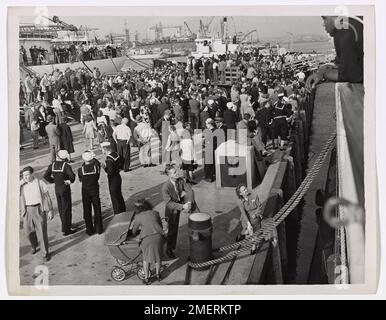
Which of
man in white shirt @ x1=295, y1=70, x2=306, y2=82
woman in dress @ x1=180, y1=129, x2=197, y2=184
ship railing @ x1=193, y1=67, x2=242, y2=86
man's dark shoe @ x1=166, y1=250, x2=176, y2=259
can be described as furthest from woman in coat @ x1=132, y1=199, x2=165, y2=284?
man in white shirt @ x1=295, y1=70, x2=306, y2=82

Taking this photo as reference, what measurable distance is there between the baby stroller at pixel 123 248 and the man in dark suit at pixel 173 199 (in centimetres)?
45

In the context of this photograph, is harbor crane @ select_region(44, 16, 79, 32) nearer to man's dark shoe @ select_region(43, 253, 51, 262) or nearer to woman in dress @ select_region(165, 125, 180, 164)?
woman in dress @ select_region(165, 125, 180, 164)

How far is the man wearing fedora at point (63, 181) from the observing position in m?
6.59

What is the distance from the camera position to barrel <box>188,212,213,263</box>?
5934mm

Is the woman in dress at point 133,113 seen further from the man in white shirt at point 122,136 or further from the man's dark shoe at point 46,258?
the man's dark shoe at point 46,258

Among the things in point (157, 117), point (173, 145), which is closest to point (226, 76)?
point (157, 117)

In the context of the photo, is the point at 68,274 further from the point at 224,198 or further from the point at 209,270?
the point at 224,198

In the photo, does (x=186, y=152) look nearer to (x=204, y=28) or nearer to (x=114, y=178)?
(x=114, y=178)

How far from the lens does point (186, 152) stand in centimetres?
821

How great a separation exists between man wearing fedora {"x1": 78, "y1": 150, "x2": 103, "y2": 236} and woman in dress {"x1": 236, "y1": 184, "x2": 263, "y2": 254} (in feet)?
6.17

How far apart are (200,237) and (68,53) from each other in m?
5.61
